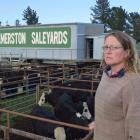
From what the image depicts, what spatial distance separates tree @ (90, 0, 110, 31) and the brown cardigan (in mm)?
70320

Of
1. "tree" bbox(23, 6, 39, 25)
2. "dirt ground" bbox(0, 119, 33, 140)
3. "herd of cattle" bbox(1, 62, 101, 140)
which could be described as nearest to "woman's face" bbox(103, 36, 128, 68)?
"herd of cattle" bbox(1, 62, 101, 140)

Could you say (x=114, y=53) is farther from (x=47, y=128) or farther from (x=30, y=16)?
(x=30, y=16)

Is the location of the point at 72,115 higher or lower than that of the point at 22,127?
higher

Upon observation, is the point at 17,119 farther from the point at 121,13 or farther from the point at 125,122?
the point at 121,13

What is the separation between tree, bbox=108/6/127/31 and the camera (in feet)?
214

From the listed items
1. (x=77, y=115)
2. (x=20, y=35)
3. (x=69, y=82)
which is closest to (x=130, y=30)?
(x=20, y=35)

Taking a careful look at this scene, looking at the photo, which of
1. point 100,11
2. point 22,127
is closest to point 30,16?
point 100,11

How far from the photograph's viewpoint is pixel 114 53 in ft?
8.38

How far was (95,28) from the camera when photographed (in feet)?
88.0

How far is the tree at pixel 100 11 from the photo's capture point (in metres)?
73.2

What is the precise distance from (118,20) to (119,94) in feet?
211

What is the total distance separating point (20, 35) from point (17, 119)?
73.3ft

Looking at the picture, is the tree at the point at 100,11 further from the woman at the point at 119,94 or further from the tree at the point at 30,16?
the woman at the point at 119,94

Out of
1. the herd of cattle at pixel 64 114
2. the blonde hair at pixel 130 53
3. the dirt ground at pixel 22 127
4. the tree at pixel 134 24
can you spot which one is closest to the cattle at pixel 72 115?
the herd of cattle at pixel 64 114
